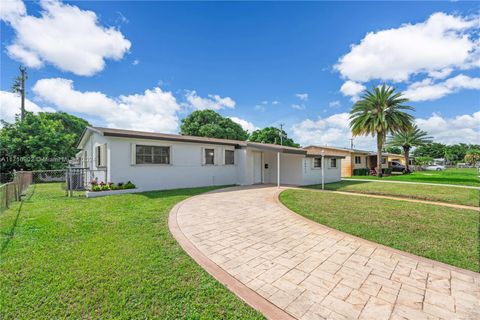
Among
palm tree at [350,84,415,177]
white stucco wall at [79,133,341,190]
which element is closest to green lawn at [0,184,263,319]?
white stucco wall at [79,133,341,190]

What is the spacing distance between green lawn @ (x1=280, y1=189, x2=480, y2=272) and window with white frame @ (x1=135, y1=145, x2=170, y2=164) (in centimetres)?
709

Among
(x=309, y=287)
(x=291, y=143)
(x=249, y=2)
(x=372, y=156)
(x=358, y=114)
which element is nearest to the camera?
(x=309, y=287)

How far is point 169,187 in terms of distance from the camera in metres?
11.7

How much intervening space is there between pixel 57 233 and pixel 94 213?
67.6 inches

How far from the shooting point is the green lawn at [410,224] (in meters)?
4.03

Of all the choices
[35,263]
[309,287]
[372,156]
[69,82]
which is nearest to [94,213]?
[35,263]

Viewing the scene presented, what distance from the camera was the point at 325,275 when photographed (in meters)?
3.12

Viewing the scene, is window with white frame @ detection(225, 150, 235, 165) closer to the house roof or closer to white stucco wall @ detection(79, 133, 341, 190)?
white stucco wall @ detection(79, 133, 341, 190)

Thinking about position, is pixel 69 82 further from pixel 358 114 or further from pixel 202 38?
pixel 358 114

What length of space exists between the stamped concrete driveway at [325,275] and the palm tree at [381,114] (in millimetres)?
21312

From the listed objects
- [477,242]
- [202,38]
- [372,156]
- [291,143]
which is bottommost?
[477,242]

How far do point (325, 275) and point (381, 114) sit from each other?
938 inches

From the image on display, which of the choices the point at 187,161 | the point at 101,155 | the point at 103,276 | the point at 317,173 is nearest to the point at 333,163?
the point at 317,173

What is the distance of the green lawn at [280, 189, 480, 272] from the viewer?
4.03 m
